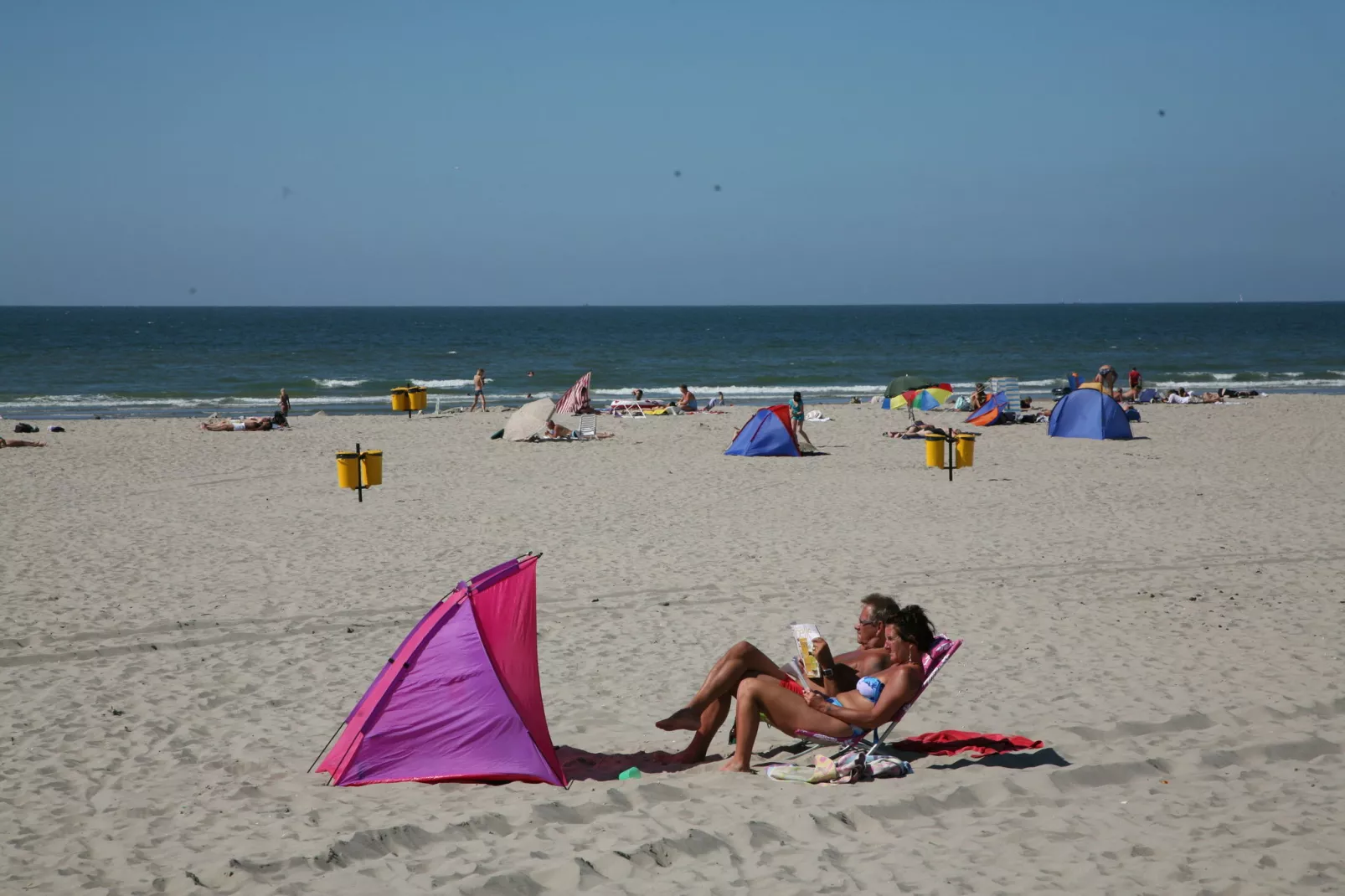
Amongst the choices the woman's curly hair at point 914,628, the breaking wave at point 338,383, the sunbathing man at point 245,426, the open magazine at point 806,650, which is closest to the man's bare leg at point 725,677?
the open magazine at point 806,650

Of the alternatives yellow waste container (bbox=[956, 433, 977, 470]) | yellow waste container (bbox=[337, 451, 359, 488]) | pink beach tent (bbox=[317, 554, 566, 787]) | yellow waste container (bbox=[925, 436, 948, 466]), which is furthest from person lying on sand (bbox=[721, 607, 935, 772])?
yellow waste container (bbox=[925, 436, 948, 466])

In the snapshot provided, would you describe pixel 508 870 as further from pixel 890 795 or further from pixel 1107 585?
pixel 1107 585

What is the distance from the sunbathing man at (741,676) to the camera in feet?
18.7

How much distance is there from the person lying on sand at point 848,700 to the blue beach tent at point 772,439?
42.5ft

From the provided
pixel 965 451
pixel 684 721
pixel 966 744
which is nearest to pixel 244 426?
pixel 965 451

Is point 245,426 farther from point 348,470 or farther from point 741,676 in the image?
point 741,676

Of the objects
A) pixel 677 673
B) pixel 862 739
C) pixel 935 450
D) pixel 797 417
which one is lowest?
pixel 677 673

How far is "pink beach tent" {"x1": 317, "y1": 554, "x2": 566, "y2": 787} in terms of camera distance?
17.8ft

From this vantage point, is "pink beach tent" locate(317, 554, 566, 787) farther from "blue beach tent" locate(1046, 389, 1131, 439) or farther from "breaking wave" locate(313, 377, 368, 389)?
"breaking wave" locate(313, 377, 368, 389)

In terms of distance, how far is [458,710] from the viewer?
5523 mm

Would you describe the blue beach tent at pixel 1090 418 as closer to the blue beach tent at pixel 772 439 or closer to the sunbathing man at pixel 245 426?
the blue beach tent at pixel 772 439

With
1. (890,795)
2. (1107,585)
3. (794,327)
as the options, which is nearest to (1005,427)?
(1107,585)

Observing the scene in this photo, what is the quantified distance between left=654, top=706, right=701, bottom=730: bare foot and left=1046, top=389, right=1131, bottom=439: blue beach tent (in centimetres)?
1656

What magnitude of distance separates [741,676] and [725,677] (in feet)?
0.27
